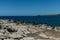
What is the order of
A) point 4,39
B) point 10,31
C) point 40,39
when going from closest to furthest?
point 4,39 → point 40,39 → point 10,31

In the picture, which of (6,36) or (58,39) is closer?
(6,36)

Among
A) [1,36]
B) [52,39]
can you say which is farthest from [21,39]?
[52,39]

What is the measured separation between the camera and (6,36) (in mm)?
17891

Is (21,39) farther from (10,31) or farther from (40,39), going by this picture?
(10,31)

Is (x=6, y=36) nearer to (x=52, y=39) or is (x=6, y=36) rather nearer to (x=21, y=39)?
(x=21, y=39)

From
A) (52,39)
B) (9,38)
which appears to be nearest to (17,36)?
(9,38)

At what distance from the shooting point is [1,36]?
17.7m

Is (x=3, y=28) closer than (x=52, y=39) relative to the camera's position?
No

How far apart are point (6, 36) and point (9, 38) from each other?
42 centimetres

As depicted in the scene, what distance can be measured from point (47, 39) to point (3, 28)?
467 centimetres

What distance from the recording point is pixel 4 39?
55.4ft

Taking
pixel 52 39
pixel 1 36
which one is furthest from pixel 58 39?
pixel 1 36

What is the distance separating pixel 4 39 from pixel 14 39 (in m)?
0.79

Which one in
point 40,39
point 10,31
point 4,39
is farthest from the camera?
point 10,31
